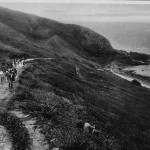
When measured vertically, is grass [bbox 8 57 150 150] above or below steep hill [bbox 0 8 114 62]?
below

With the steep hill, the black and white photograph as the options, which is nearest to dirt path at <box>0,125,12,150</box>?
the black and white photograph

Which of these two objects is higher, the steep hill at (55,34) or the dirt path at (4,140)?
the steep hill at (55,34)

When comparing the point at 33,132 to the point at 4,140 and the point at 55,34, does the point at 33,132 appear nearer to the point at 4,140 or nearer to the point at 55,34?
the point at 4,140

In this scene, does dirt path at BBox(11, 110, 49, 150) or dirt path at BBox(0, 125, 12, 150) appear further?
dirt path at BBox(11, 110, 49, 150)

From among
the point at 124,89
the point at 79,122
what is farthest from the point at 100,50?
the point at 79,122

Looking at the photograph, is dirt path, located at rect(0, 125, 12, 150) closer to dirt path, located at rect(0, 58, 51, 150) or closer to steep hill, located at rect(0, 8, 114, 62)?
dirt path, located at rect(0, 58, 51, 150)

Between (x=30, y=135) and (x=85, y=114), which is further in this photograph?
(x=85, y=114)

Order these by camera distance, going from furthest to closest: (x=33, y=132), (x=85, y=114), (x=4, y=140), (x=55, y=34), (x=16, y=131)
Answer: (x=55, y=34) → (x=85, y=114) → (x=33, y=132) → (x=16, y=131) → (x=4, y=140)

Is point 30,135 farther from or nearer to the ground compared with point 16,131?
nearer to the ground

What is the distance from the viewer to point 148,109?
61.6m

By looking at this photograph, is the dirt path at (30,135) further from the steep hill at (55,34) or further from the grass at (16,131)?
the steep hill at (55,34)

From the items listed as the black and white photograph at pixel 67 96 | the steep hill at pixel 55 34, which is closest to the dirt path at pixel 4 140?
the black and white photograph at pixel 67 96

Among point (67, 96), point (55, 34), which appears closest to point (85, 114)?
point (67, 96)

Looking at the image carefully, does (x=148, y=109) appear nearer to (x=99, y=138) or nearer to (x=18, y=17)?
(x=99, y=138)
